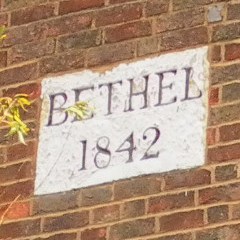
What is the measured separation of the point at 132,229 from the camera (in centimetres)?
612

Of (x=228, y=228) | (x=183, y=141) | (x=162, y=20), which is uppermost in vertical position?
(x=162, y=20)

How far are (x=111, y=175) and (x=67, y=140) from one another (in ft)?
1.01

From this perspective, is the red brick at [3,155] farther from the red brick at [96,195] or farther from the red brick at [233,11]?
the red brick at [233,11]

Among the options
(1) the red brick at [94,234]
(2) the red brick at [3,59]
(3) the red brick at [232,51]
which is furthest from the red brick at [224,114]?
(2) the red brick at [3,59]

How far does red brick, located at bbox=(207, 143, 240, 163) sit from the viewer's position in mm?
6117

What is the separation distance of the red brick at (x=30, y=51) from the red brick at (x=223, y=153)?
1.04 m

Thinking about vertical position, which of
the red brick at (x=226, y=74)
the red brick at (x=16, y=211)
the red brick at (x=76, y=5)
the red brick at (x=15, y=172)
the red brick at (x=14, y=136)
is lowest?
the red brick at (x=16, y=211)

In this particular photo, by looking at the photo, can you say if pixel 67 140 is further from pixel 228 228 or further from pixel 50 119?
pixel 228 228

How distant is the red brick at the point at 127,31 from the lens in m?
6.61

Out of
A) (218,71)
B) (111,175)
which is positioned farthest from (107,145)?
(218,71)

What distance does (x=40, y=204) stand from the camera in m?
6.40

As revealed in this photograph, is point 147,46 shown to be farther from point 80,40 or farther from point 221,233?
point 221,233

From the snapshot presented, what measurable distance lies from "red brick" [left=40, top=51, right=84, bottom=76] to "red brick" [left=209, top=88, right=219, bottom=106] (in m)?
0.68

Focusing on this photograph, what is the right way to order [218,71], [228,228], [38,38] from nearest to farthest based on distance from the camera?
[228,228] → [218,71] → [38,38]
